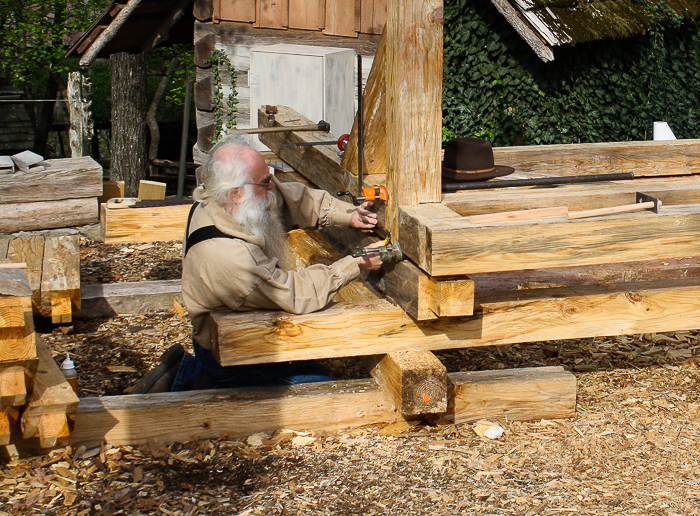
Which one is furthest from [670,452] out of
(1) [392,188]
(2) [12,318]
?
(2) [12,318]

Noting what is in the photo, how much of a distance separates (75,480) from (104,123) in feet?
52.1

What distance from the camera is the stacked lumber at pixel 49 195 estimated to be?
7.59 metres

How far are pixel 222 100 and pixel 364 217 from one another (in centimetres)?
670

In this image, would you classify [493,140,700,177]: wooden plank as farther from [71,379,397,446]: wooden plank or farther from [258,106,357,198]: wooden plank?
[71,379,397,446]: wooden plank

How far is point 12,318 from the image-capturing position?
257cm

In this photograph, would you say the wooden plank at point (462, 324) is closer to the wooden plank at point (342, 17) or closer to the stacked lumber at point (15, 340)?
the stacked lumber at point (15, 340)

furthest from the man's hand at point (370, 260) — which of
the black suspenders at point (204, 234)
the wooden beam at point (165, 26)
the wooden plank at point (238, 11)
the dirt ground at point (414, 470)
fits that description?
the wooden beam at point (165, 26)

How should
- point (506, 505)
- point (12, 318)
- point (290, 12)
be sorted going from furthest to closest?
1. point (290, 12)
2. point (506, 505)
3. point (12, 318)

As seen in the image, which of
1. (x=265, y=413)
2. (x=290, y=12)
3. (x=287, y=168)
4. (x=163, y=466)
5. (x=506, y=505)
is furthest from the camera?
(x=290, y=12)

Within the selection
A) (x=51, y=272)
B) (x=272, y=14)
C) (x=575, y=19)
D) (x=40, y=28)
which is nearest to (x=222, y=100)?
(x=272, y=14)

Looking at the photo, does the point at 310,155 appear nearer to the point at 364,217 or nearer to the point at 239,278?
the point at 364,217

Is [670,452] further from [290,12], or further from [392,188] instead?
[290,12]

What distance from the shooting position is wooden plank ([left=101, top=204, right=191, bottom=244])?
6.84 m

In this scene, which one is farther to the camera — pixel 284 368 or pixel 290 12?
pixel 290 12
